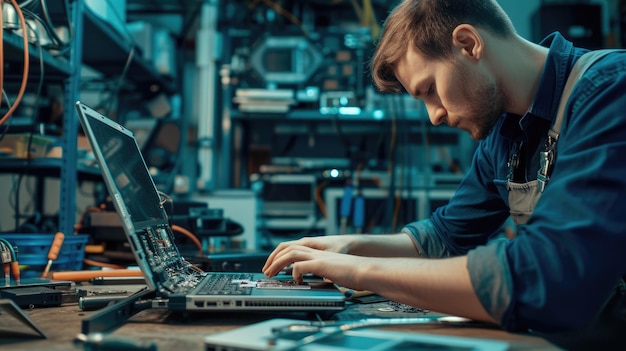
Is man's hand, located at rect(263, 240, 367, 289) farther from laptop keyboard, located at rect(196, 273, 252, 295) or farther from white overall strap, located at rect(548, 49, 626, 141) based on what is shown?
white overall strap, located at rect(548, 49, 626, 141)

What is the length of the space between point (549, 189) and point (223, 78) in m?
2.61

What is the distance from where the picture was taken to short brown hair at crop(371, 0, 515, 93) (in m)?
1.00

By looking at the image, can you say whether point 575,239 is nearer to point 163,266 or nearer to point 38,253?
point 163,266

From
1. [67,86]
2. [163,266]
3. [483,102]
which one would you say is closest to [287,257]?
[163,266]

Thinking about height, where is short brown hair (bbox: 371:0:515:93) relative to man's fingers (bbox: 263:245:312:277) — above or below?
above

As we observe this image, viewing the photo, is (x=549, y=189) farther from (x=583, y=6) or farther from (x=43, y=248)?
(x=583, y=6)

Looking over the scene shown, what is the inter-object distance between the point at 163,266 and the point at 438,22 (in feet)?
1.96

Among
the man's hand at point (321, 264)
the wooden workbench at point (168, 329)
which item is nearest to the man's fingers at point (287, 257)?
the man's hand at point (321, 264)

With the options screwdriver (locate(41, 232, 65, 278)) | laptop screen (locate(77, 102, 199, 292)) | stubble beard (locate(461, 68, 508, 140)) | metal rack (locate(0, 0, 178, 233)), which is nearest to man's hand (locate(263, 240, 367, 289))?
laptop screen (locate(77, 102, 199, 292))

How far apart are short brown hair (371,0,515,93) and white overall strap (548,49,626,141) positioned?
0.42 ft

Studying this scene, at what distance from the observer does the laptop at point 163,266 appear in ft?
2.60

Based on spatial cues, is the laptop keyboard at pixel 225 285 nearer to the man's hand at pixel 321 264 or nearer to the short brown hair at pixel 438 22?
the man's hand at pixel 321 264

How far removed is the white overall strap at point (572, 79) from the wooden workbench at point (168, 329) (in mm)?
364

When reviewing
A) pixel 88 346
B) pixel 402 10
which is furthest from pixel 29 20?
pixel 88 346
